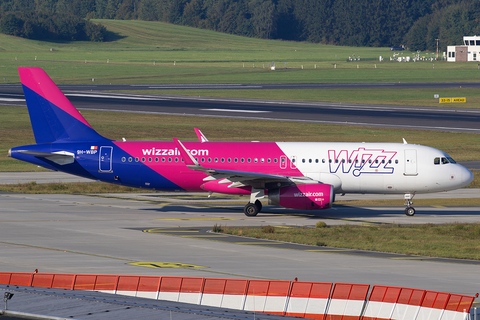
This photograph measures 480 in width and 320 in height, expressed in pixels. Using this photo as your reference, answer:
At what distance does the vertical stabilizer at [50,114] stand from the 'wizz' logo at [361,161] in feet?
50.7

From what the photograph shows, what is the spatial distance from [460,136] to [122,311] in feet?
233

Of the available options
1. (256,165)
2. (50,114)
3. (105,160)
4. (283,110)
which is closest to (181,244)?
(256,165)

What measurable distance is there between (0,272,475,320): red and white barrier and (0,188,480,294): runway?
5.42 meters

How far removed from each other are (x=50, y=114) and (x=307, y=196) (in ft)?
57.7

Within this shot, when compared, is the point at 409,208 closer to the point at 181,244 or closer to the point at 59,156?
the point at 181,244

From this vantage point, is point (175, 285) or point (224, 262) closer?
point (175, 285)

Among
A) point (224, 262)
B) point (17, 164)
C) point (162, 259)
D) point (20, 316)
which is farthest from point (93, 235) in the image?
point (17, 164)

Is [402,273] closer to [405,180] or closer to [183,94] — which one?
[405,180]

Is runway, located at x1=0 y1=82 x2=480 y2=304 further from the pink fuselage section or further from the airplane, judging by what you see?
the pink fuselage section

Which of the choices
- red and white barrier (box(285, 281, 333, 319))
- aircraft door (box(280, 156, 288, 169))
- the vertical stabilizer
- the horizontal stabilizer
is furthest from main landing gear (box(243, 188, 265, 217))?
red and white barrier (box(285, 281, 333, 319))

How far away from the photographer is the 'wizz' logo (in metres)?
40.5

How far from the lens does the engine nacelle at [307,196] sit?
38.4 metres

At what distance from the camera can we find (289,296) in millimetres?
17516

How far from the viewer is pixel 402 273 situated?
2508 cm
